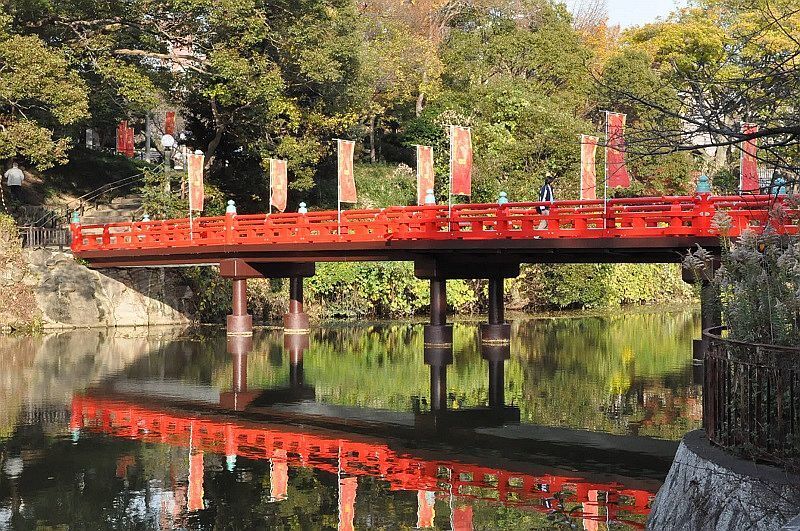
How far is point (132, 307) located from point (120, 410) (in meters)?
19.6

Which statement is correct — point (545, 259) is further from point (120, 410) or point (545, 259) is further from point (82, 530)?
point (82, 530)

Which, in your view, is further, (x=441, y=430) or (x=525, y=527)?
(x=441, y=430)

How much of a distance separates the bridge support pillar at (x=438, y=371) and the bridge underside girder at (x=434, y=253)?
8.18ft

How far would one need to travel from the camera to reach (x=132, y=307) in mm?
42125

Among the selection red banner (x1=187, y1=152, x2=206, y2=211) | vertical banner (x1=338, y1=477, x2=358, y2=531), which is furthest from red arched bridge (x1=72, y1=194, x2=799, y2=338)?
vertical banner (x1=338, y1=477, x2=358, y2=531)

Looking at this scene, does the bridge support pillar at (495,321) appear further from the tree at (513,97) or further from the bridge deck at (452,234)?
the tree at (513,97)

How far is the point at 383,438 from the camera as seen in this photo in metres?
19.6

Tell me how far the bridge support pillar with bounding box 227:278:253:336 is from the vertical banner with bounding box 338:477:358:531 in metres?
20.9

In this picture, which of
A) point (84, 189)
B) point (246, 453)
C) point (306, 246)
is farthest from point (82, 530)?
point (84, 189)

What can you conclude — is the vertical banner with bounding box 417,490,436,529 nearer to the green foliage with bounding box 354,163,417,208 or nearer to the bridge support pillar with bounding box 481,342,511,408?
the bridge support pillar with bounding box 481,342,511,408

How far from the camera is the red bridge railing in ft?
84.6

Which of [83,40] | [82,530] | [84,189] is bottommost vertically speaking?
[82,530]

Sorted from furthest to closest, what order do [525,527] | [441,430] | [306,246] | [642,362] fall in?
[306,246] → [642,362] → [441,430] → [525,527]

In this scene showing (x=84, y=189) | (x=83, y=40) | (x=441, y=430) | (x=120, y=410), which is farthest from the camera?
(x=84, y=189)
